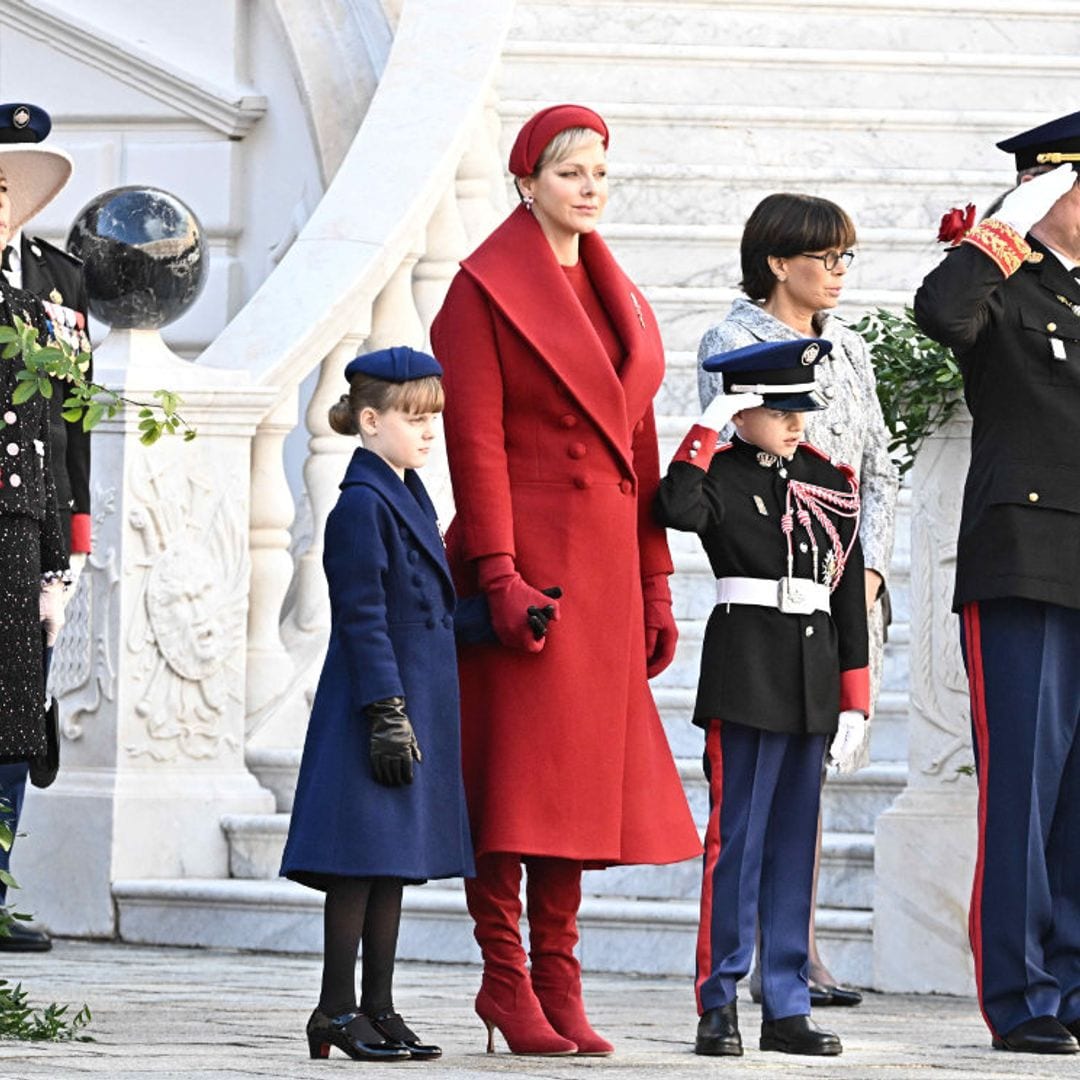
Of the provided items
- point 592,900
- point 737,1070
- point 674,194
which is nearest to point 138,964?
point 592,900

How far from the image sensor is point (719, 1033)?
5.72 m

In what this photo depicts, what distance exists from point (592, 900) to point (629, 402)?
78.8 inches

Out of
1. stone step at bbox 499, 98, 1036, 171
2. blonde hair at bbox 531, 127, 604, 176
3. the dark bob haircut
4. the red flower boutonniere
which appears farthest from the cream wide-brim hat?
stone step at bbox 499, 98, 1036, 171

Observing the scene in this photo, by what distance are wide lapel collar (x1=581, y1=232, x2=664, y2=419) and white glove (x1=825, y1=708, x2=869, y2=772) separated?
2.17 ft

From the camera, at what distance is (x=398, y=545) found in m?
5.69

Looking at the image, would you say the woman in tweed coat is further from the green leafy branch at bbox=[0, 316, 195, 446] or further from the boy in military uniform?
the green leafy branch at bbox=[0, 316, 195, 446]

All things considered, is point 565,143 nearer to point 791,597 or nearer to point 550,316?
point 550,316

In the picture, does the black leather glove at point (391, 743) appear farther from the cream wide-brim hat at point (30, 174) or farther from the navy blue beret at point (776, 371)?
the cream wide-brim hat at point (30, 174)

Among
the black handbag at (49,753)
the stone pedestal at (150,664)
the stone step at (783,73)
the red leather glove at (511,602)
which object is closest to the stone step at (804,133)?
the stone step at (783,73)

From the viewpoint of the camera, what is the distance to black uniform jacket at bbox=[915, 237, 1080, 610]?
19.4 ft

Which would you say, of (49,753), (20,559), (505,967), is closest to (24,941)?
(49,753)

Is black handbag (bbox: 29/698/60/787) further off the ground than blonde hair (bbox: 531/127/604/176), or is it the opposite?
blonde hair (bbox: 531/127/604/176)

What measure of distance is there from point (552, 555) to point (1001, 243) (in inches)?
38.6

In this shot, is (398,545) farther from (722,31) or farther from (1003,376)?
(722,31)
